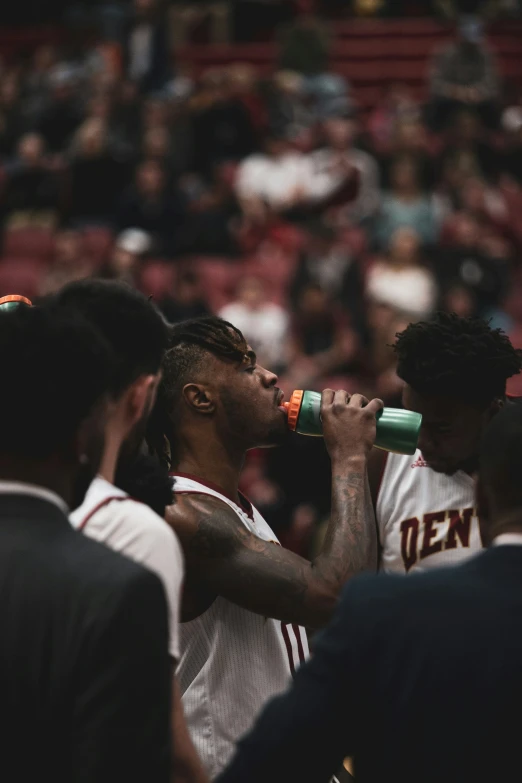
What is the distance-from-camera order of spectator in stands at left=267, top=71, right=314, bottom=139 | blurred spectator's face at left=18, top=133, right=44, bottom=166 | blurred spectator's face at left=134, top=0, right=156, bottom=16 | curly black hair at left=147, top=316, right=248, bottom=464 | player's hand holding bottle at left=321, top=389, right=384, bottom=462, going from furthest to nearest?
blurred spectator's face at left=134, top=0, right=156, bottom=16 < spectator in stands at left=267, top=71, right=314, bottom=139 < blurred spectator's face at left=18, top=133, right=44, bottom=166 < curly black hair at left=147, top=316, right=248, bottom=464 < player's hand holding bottle at left=321, top=389, right=384, bottom=462

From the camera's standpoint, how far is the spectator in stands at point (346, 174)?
11.4 metres

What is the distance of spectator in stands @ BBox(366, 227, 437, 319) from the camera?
9594 mm

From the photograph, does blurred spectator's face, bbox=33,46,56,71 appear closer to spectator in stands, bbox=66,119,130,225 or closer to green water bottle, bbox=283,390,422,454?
spectator in stands, bbox=66,119,130,225

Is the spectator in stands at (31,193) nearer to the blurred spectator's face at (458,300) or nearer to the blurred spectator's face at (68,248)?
the blurred spectator's face at (68,248)

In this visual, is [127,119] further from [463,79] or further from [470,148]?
[463,79]

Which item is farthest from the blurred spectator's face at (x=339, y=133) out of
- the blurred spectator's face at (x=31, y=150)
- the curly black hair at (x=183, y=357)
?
the curly black hair at (x=183, y=357)

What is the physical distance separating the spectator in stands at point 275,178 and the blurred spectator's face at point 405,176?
97 cm

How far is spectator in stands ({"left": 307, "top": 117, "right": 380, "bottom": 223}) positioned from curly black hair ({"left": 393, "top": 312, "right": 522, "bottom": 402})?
8102 millimetres

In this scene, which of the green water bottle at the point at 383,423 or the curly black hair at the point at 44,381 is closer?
the curly black hair at the point at 44,381

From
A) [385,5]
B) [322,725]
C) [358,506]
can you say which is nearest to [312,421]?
[358,506]

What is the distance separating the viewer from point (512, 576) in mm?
1963

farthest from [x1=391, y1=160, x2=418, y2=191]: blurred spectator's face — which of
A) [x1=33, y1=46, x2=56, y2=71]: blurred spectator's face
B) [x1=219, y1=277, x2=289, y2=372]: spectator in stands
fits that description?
[x1=33, y1=46, x2=56, y2=71]: blurred spectator's face

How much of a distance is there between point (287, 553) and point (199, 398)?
1.86 ft

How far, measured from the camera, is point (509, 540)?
2.02 metres
